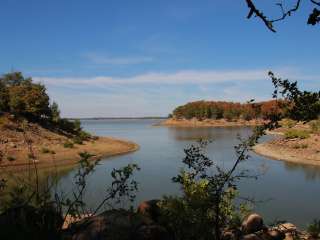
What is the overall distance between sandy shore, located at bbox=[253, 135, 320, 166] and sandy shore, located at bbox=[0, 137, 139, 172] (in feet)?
51.8

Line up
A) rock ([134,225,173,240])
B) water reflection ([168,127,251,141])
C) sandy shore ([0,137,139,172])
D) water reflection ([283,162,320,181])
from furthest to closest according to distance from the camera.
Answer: water reflection ([168,127,251,141])
sandy shore ([0,137,139,172])
water reflection ([283,162,320,181])
rock ([134,225,173,240])

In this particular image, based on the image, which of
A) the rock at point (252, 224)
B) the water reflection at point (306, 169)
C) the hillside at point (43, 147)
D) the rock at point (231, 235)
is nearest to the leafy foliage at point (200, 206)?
the rock at point (231, 235)

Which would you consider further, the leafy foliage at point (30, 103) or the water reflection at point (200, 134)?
the water reflection at point (200, 134)

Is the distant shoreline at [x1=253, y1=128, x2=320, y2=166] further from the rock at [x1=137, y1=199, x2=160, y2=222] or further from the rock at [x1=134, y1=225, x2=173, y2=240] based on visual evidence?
the rock at [x1=134, y1=225, x2=173, y2=240]

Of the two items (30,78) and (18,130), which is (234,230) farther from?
(30,78)

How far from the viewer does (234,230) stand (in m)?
10.4

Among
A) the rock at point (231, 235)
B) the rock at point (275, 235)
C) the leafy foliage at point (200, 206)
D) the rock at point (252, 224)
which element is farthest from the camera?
the rock at point (252, 224)

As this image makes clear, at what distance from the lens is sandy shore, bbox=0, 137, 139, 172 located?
36.7 meters

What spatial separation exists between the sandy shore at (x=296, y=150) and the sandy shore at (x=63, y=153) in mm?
15798

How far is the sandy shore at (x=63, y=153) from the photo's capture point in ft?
120

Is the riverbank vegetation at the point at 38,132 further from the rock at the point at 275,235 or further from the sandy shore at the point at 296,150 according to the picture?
the rock at the point at 275,235

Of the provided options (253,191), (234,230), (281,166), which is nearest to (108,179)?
(253,191)

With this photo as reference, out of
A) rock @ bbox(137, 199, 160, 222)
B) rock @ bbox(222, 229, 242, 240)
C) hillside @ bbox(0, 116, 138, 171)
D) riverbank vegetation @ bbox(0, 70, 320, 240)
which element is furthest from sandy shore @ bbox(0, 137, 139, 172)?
riverbank vegetation @ bbox(0, 70, 320, 240)

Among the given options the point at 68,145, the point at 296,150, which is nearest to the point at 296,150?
the point at 296,150
